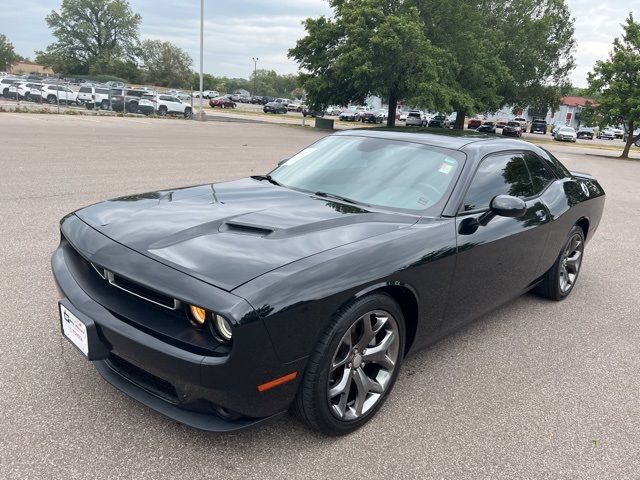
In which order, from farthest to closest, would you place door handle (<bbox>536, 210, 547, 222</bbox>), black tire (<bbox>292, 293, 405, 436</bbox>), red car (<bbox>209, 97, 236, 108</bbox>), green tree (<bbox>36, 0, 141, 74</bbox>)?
green tree (<bbox>36, 0, 141, 74</bbox>) → red car (<bbox>209, 97, 236, 108</bbox>) → door handle (<bbox>536, 210, 547, 222</bbox>) → black tire (<bbox>292, 293, 405, 436</bbox>)

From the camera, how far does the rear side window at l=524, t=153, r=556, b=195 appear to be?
161 inches

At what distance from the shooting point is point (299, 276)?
7.10 ft

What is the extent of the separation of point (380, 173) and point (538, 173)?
163 cm

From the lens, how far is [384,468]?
7.64 feet

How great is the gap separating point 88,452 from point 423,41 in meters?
30.3

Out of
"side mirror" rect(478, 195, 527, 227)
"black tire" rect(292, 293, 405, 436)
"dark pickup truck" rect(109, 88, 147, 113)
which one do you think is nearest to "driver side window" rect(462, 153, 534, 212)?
"side mirror" rect(478, 195, 527, 227)

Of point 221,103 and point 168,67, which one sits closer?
point 221,103

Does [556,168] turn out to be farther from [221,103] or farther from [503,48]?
[221,103]

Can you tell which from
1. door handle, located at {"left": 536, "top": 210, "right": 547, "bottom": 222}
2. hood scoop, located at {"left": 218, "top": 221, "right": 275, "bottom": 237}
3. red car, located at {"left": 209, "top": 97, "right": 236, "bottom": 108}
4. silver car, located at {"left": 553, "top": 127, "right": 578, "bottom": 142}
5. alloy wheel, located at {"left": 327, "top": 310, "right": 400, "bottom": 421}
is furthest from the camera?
red car, located at {"left": 209, "top": 97, "right": 236, "bottom": 108}

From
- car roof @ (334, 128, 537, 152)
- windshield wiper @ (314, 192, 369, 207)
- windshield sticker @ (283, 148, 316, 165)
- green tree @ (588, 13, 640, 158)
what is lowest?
windshield wiper @ (314, 192, 369, 207)

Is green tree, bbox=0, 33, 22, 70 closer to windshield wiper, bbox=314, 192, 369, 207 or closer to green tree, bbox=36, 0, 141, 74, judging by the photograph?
green tree, bbox=36, 0, 141, 74

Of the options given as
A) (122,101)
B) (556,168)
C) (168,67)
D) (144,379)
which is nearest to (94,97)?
(122,101)

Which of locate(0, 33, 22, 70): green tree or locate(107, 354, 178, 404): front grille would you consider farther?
locate(0, 33, 22, 70): green tree

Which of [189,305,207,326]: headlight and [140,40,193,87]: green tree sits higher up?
[140,40,193,87]: green tree
